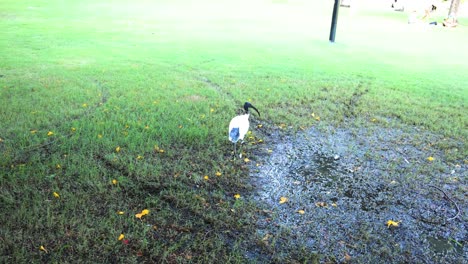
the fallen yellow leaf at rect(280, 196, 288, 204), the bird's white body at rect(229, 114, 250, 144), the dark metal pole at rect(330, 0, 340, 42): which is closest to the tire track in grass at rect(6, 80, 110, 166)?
the bird's white body at rect(229, 114, 250, 144)

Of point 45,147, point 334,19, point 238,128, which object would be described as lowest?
point 45,147

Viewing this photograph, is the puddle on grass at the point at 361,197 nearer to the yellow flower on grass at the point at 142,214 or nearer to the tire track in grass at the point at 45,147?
the yellow flower on grass at the point at 142,214

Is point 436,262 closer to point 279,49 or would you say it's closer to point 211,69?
point 211,69

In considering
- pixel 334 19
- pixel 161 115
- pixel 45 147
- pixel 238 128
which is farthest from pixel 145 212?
pixel 334 19

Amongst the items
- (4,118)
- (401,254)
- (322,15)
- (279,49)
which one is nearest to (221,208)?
(401,254)

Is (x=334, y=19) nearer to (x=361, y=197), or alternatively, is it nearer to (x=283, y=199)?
(x=361, y=197)

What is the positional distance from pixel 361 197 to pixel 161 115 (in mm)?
3105

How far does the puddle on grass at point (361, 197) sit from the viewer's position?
327 centimetres

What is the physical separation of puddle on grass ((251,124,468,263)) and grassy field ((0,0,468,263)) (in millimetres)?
292

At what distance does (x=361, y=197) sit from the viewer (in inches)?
158

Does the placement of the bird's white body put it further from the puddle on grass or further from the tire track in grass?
the tire track in grass

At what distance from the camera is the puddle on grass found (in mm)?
3271

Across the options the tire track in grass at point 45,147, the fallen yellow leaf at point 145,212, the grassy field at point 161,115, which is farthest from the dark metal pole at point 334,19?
the fallen yellow leaf at point 145,212

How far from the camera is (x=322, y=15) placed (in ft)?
76.0
